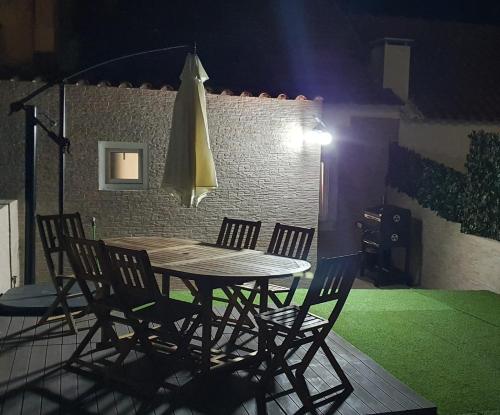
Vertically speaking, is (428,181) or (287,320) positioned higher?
(428,181)

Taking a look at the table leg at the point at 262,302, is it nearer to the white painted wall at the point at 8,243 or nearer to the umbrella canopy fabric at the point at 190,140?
the umbrella canopy fabric at the point at 190,140

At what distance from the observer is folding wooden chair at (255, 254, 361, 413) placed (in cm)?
432

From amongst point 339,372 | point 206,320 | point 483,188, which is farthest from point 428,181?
point 206,320

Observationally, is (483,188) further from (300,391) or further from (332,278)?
(300,391)

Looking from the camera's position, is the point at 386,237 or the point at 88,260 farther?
the point at 386,237

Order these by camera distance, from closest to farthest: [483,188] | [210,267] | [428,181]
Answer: [210,267], [483,188], [428,181]

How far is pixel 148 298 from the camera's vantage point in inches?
196

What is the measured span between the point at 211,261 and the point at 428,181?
6.39 m

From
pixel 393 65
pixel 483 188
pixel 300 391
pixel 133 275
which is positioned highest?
pixel 393 65

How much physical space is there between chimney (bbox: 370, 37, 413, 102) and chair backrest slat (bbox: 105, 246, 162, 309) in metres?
7.59

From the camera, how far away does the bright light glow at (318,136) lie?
9102 mm

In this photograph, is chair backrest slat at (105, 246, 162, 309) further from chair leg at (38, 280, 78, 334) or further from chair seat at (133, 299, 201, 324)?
chair leg at (38, 280, 78, 334)

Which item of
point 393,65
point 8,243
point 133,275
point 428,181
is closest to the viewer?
point 133,275

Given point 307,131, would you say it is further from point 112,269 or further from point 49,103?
point 112,269
